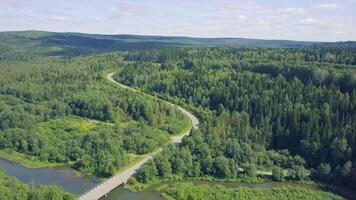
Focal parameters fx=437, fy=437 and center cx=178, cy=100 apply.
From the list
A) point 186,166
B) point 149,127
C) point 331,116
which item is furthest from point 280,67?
point 186,166

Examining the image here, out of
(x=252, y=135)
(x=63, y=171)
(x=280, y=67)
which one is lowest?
(x=63, y=171)

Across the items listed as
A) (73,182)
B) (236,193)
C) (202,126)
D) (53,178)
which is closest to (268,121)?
(202,126)

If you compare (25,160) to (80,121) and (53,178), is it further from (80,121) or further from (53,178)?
(80,121)

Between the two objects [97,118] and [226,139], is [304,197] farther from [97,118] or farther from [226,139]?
[97,118]

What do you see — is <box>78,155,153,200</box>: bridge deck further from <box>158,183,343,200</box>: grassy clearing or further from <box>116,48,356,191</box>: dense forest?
<box>158,183,343,200</box>: grassy clearing

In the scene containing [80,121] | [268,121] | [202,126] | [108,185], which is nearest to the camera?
[108,185]

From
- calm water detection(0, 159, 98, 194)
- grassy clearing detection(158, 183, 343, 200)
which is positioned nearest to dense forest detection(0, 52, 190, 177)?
calm water detection(0, 159, 98, 194)

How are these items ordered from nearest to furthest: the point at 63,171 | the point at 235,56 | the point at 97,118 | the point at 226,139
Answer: the point at 63,171
the point at 226,139
the point at 97,118
the point at 235,56

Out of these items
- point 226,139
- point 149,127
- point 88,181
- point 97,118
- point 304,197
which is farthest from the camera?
point 97,118
